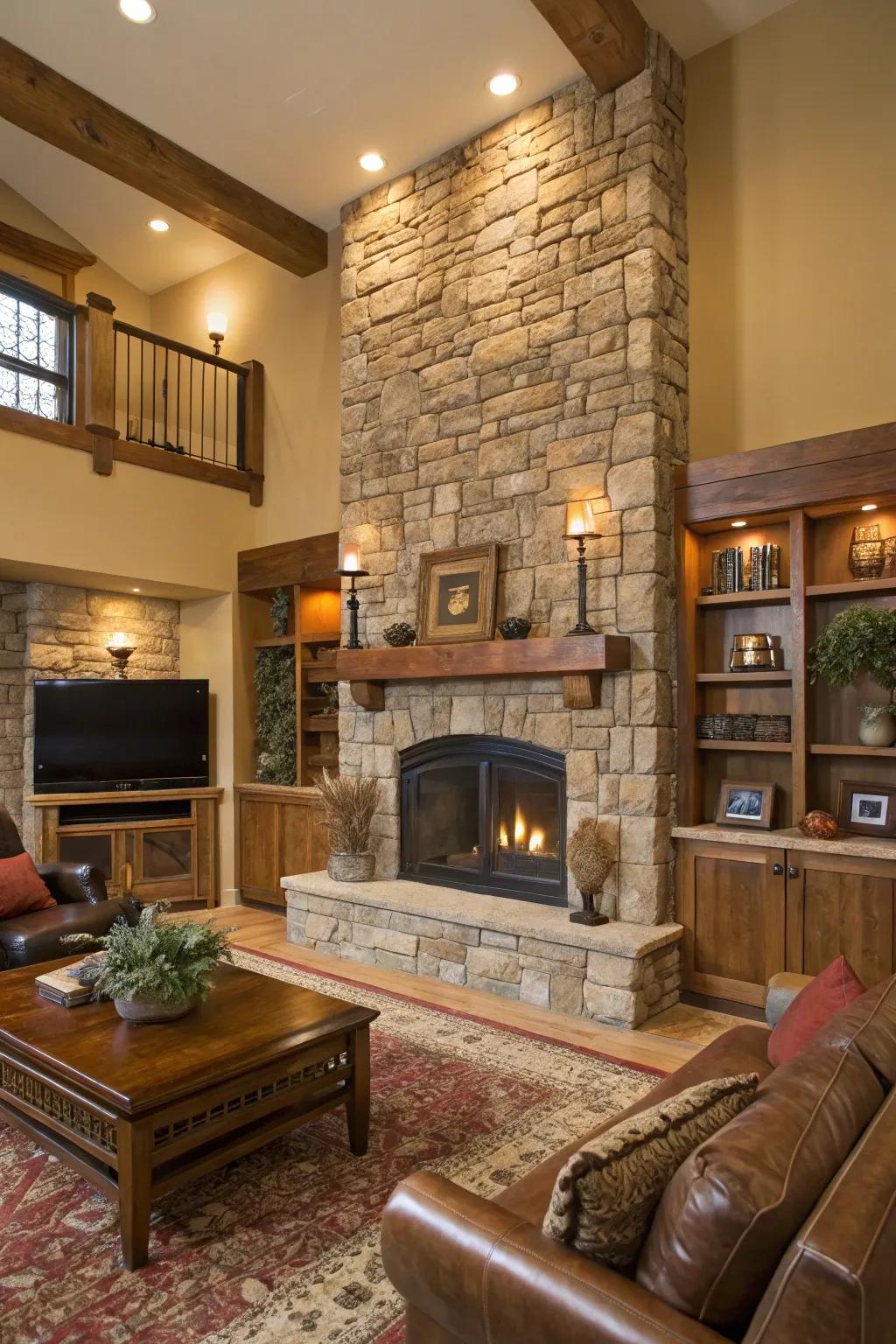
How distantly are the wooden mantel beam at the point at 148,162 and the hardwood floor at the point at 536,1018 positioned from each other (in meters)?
4.62

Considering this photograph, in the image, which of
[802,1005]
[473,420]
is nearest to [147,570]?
[473,420]

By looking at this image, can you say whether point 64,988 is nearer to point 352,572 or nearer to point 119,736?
point 352,572

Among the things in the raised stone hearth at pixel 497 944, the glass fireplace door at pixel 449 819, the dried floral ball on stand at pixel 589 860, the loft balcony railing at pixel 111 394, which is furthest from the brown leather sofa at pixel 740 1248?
the loft balcony railing at pixel 111 394

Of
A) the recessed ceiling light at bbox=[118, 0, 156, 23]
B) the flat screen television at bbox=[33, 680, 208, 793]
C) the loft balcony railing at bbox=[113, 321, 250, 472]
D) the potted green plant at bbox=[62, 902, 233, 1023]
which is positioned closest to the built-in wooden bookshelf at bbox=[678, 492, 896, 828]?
the potted green plant at bbox=[62, 902, 233, 1023]

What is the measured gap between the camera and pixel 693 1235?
1198 millimetres

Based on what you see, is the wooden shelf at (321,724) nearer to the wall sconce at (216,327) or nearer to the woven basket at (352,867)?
the woven basket at (352,867)

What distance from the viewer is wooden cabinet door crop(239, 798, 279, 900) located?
245 inches

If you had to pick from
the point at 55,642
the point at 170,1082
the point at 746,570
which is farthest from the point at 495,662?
the point at 55,642

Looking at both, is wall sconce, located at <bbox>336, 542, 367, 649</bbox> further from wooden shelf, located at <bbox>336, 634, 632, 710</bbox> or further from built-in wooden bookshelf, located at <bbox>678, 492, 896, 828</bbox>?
built-in wooden bookshelf, located at <bbox>678, 492, 896, 828</bbox>

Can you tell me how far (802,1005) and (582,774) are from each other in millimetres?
2133

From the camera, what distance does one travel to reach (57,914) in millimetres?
3957

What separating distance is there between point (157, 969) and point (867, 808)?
2970mm

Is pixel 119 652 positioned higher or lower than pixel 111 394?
lower

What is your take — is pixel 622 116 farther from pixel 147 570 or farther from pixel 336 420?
pixel 147 570
